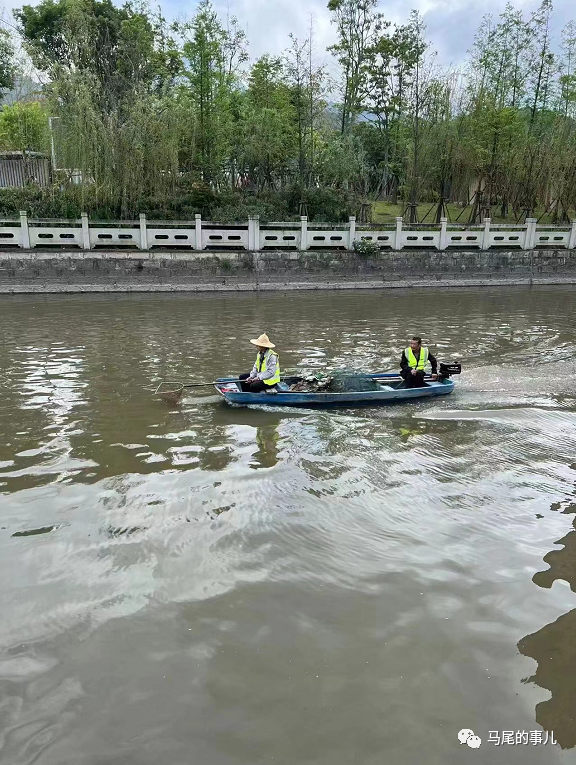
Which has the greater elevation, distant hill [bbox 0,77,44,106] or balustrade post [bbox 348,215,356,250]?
distant hill [bbox 0,77,44,106]

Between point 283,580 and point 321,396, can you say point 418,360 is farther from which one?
point 283,580

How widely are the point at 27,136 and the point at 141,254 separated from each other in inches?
387

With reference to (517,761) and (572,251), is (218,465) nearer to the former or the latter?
(517,761)

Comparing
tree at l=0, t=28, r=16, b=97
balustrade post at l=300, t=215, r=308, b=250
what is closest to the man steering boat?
balustrade post at l=300, t=215, r=308, b=250

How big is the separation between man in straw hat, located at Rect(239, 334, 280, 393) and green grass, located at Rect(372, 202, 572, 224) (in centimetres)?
2258

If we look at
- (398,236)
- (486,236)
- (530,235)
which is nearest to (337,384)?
(398,236)

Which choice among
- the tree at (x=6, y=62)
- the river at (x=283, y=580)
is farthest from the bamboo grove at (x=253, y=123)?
the river at (x=283, y=580)

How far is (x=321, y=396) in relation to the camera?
876 cm

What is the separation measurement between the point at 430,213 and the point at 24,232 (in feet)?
71.5

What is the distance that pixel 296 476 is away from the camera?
6.39 m

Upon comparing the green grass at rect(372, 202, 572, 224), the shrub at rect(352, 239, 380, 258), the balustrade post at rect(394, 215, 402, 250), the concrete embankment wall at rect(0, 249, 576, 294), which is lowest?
the concrete embankment wall at rect(0, 249, 576, 294)

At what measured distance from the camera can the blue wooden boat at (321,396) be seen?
343 inches

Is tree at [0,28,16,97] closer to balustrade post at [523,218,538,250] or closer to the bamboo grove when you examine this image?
the bamboo grove

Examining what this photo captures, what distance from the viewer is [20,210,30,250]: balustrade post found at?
829 inches
